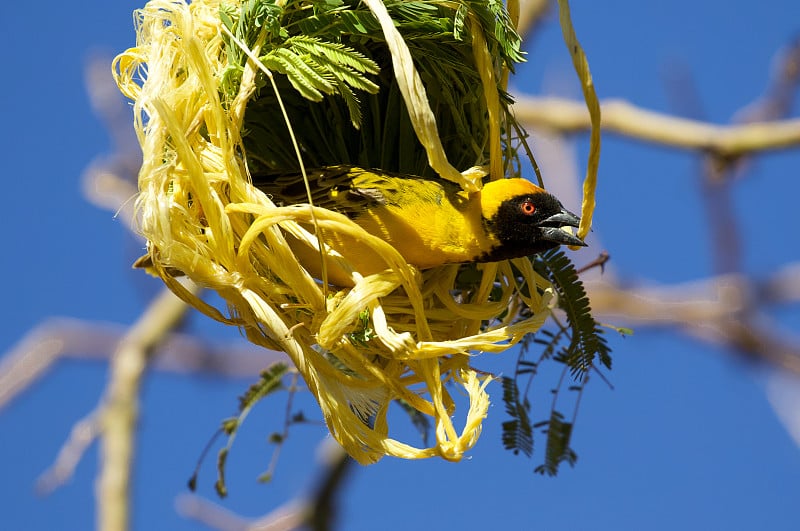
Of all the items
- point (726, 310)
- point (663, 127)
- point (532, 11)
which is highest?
point (532, 11)

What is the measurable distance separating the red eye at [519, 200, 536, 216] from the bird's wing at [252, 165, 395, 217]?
0.36m

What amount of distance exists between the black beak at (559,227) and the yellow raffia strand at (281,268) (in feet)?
0.72

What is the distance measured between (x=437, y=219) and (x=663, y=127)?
3.36m

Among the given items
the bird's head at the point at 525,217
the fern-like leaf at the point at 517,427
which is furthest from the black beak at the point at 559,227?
the fern-like leaf at the point at 517,427

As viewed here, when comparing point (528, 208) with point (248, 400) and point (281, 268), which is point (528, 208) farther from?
point (248, 400)

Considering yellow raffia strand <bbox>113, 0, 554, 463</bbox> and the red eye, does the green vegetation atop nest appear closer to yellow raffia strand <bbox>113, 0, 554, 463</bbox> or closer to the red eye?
yellow raffia strand <bbox>113, 0, 554, 463</bbox>

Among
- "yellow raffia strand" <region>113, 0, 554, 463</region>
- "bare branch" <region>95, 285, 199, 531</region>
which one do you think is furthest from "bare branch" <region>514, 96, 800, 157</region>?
"yellow raffia strand" <region>113, 0, 554, 463</region>

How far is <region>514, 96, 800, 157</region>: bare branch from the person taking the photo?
5.21 m

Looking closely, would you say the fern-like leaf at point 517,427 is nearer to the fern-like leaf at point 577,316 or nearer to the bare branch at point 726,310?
the fern-like leaf at point 577,316

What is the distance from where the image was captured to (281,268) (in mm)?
2551

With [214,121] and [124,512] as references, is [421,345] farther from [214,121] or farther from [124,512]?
[124,512]

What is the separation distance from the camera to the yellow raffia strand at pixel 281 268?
2.48 m

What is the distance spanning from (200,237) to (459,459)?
913 millimetres

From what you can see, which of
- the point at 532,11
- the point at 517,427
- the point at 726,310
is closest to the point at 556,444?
the point at 517,427
